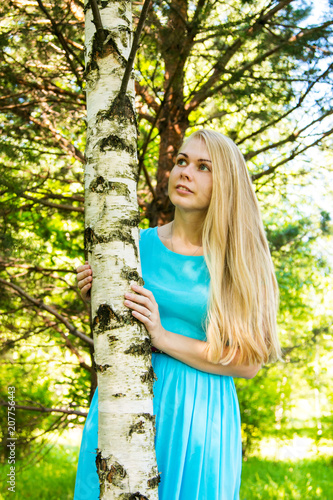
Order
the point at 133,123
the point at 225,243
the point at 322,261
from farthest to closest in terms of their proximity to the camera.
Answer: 1. the point at 322,261
2. the point at 225,243
3. the point at 133,123

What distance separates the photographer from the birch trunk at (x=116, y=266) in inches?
45.2

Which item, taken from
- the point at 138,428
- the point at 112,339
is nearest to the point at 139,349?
the point at 112,339

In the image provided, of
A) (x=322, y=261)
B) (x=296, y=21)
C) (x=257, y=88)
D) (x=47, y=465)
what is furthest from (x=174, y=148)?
(x=47, y=465)

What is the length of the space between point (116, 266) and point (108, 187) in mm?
234

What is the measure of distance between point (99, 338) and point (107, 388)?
13 centimetres

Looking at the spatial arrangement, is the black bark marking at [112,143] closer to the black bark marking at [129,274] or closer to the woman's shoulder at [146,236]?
the black bark marking at [129,274]

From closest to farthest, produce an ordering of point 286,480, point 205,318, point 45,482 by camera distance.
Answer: point 205,318, point 45,482, point 286,480

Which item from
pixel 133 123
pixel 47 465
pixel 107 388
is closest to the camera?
pixel 107 388

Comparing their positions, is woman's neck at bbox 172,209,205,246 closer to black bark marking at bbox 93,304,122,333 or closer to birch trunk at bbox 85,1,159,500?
birch trunk at bbox 85,1,159,500

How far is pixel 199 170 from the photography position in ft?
6.09

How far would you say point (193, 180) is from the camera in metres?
1.82

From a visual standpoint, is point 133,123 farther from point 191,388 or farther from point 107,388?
point 191,388

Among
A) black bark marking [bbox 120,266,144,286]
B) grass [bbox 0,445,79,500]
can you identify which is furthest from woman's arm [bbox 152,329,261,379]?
grass [bbox 0,445,79,500]

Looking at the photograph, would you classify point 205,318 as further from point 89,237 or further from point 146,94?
point 146,94
